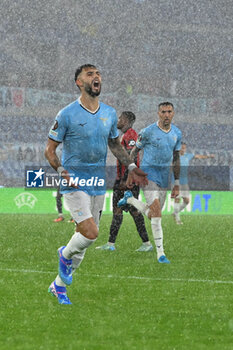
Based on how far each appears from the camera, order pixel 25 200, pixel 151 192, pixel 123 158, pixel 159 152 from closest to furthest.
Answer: pixel 123 158, pixel 151 192, pixel 159 152, pixel 25 200

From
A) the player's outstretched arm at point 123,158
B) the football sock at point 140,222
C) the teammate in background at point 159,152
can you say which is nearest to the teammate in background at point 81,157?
the player's outstretched arm at point 123,158

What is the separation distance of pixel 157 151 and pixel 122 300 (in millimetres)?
3200

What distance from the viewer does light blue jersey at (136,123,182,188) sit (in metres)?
8.88

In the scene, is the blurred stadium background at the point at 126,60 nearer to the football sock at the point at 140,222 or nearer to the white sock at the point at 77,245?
the football sock at the point at 140,222

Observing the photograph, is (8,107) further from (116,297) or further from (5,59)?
(116,297)

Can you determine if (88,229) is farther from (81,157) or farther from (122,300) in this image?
(122,300)

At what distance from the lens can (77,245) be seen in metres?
5.75

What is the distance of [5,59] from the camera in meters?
38.1

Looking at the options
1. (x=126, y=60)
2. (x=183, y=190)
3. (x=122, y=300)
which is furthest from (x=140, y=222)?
(x=126, y=60)

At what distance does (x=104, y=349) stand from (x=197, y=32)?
1621 inches

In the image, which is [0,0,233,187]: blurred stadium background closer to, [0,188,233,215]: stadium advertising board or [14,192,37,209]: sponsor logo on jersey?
[0,188,233,215]: stadium advertising board

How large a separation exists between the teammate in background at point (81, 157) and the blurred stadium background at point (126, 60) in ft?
85.7

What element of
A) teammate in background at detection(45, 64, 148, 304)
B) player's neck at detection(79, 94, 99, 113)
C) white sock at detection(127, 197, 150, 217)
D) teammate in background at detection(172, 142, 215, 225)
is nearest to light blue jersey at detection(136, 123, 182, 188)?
white sock at detection(127, 197, 150, 217)

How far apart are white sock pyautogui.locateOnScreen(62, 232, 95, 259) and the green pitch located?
451mm
